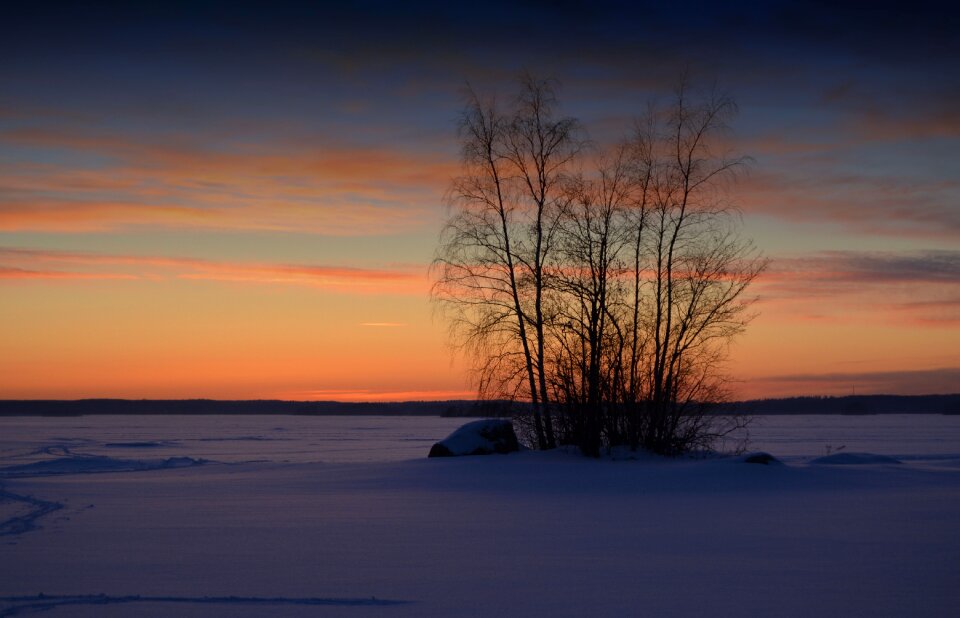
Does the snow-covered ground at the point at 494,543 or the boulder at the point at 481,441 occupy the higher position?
the boulder at the point at 481,441

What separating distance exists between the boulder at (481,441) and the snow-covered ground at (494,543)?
3.75 m

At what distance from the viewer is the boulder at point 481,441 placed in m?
22.6

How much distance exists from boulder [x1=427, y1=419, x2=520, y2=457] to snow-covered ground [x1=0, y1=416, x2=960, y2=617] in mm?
3745

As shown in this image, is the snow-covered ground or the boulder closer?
the snow-covered ground

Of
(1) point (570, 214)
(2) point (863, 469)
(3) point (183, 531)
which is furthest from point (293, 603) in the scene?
(1) point (570, 214)

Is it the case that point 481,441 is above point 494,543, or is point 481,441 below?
above

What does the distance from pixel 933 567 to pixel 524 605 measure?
4.02 meters

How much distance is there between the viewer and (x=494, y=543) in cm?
981

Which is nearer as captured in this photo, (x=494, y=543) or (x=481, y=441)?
(x=494, y=543)

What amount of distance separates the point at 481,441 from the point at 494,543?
43.2ft

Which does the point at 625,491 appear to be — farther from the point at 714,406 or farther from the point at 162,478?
the point at 162,478

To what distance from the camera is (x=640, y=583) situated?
7.61m

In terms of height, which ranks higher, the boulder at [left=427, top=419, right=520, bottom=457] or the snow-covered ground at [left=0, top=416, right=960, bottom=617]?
the boulder at [left=427, top=419, right=520, bottom=457]

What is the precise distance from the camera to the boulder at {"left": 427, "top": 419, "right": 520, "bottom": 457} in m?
22.6
